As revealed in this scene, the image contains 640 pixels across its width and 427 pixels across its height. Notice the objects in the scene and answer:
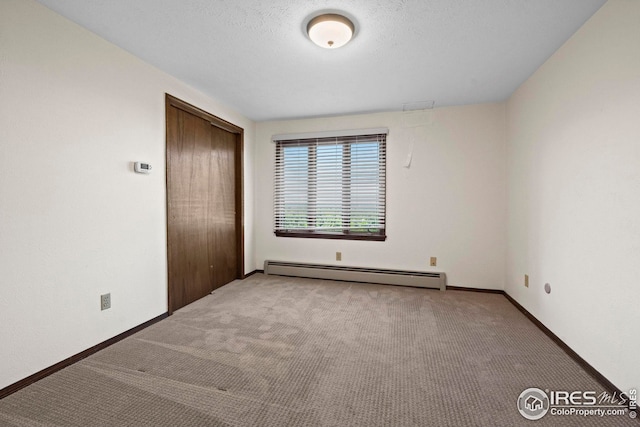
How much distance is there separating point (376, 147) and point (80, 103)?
3.12 meters

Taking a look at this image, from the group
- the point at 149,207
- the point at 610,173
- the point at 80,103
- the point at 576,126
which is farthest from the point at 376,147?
the point at 80,103

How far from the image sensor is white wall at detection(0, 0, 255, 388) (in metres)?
1.60

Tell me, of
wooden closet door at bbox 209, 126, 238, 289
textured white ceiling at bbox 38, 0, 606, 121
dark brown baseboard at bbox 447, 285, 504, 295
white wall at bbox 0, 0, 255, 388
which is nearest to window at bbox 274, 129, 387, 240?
wooden closet door at bbox 209, 126, 238, 289

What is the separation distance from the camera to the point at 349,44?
6.95 ft

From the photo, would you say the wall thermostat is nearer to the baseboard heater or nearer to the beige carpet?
the beige carpet

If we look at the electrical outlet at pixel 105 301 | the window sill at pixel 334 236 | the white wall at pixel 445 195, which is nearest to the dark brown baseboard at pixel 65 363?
the electrical outlet at pixel 105 301

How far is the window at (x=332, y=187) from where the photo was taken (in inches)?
150

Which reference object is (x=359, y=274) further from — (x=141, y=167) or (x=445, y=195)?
(x=141, y=167)

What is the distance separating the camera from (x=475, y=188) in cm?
346

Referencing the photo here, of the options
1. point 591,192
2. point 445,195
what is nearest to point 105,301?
point 591,192

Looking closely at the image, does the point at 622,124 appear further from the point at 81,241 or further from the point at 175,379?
the point at 81,241

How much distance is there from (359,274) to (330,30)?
114 inches

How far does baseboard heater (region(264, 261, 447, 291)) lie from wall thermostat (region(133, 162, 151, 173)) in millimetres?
2236

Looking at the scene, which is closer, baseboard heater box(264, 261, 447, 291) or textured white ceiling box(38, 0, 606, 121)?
textured white ceiling box(38, 0, 606, 121)
